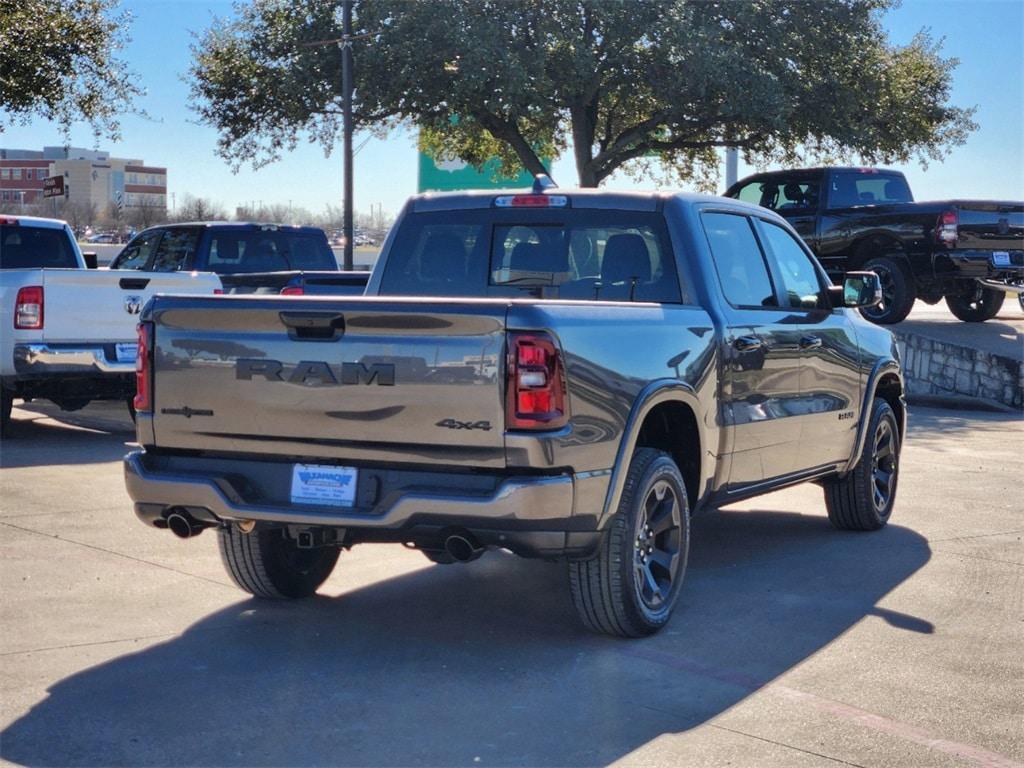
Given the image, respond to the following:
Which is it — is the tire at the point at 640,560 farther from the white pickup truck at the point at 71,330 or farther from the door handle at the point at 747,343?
the white pickup truck at the point at 71,330

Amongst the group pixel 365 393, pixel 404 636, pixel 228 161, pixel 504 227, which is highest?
pixel 228 161

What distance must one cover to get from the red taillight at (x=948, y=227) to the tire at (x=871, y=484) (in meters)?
9.45

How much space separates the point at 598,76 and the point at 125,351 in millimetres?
18926

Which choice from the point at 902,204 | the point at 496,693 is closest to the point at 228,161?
the point at 902,204

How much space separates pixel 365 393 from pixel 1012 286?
1391 centimetres

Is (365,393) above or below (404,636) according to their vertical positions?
above

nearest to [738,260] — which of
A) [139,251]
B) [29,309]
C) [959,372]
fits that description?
Answer: [29,309]

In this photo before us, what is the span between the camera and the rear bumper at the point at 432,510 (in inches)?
206

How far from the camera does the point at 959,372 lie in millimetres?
16859

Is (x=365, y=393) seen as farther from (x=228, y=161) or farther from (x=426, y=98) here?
(x=228, y=161)

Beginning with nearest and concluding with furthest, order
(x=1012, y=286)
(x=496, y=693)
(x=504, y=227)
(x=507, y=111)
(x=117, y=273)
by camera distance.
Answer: (x=496, y=693) < (x=504, y=227) < (x=117, y=273) < (x=1012, y=286) < (x=507, y=111)

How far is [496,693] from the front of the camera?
204 inches

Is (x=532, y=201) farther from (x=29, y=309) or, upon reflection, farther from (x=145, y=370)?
(x=29, y=309)

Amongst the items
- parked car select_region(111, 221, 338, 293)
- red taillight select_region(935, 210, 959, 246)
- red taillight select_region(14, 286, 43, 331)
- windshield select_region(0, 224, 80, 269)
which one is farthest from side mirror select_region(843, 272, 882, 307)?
red taillight select_region(935, 210, 959, 246)
